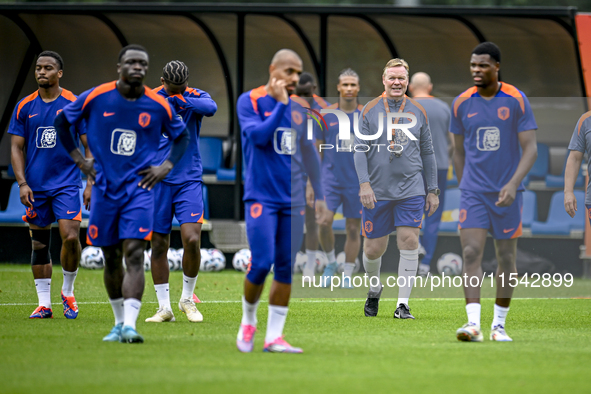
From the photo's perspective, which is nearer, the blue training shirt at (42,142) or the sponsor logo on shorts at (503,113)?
the sponsor logo on shorts at (503,113)

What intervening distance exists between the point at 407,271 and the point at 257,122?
332cm

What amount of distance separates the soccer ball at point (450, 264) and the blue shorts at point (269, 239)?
465 centimetres

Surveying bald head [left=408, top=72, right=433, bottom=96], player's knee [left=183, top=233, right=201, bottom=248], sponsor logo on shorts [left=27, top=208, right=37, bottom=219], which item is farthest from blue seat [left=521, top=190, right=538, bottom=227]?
sponsor logo on shorts [left=27, top=208, right=37, bottom=219]

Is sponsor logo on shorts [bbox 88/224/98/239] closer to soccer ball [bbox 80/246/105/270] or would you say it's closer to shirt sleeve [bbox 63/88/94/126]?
shirt sleeve [bbox 63/88/94/126]

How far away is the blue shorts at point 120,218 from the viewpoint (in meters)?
6.44

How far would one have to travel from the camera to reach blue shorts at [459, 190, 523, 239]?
23.0 feet

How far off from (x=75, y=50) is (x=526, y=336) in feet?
37.2

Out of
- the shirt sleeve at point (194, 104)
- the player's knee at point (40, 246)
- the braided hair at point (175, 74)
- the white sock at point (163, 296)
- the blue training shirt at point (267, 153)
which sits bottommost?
the white sock at point (163, 296)

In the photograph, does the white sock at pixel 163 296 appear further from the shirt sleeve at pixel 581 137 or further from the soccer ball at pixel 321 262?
the shirt sleeve at pixel 581 137

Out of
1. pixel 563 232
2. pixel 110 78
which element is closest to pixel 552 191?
pixel 563 232

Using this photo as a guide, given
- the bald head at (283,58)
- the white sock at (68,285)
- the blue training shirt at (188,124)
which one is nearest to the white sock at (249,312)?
the bald head at (283,58)

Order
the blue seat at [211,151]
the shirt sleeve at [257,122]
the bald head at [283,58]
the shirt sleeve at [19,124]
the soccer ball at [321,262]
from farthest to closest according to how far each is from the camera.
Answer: the blue seat at [211,151]
the soccer ball at [321,262]
the shirt sleeve at [19,124]
the bald head at [283,58]
the shirt sleeve at [257,122]

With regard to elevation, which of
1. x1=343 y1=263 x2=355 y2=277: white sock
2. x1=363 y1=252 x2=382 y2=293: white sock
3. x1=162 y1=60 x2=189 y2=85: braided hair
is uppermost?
x1=162 y1=60 x2=189 y2=85: braided hair

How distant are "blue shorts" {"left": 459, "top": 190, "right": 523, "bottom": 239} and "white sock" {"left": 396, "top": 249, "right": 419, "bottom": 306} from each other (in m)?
1.75
